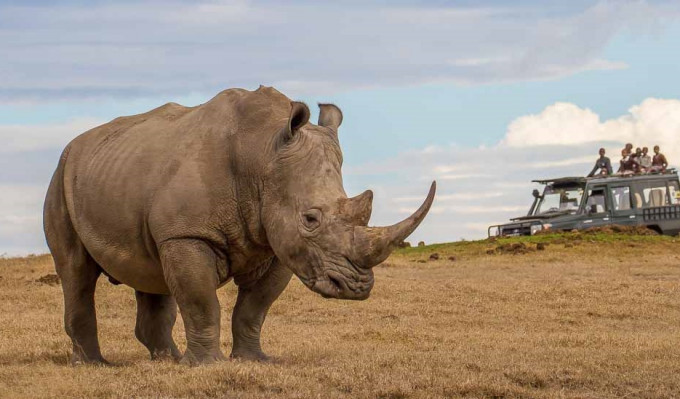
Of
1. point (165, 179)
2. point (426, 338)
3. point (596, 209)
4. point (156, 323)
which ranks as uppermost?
point (596, 209)

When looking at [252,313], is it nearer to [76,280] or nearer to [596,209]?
[76,280]

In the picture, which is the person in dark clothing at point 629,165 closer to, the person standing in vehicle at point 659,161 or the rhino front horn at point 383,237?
the person standing in vehicle at point 659,161

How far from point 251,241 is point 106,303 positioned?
23.9ft

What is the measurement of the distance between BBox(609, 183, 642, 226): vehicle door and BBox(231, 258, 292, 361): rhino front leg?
19.8 m

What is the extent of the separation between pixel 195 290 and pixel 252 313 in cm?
89

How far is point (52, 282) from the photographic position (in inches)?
715

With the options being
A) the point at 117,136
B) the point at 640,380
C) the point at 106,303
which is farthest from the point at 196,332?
the point at 106,303

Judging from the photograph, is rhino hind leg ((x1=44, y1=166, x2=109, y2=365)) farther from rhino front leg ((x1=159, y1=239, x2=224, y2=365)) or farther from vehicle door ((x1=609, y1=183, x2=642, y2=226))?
vehicle door ((x1=609, y1=183, x2=642, y2=226))

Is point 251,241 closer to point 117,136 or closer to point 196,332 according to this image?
point 196,332

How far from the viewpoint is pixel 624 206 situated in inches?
1126

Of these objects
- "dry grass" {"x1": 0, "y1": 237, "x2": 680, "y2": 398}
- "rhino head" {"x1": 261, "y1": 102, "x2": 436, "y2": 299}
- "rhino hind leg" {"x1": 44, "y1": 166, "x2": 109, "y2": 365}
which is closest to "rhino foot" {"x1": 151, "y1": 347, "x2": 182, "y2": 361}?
"dry grass" {"x1": 0, "y1": 237, "x2": 680, "y2": 398}

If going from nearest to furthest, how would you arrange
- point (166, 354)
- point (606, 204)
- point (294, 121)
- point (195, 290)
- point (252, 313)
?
point (294, 121)
point (195, 290)
point (252, 313)
point (166, 354)
point (606, 204)

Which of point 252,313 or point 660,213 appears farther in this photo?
point 660,213

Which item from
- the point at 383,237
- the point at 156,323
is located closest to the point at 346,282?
the point at 383,237
